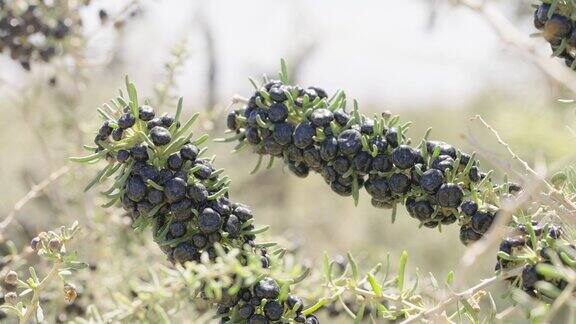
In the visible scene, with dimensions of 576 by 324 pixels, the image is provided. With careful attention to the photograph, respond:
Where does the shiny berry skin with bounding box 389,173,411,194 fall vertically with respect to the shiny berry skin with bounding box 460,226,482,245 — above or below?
above

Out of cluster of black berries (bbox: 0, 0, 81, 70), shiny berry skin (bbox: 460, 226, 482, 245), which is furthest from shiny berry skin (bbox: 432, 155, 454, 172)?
cluster of black berries (bbox: 0, 0, 81, 70)

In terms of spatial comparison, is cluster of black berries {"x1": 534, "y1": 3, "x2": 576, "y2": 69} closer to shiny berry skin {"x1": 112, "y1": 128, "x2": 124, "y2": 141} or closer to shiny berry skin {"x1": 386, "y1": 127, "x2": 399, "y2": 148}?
shiny berry skin {"x1": 386, "y1": 127, "x2": 399, "y2": 148}

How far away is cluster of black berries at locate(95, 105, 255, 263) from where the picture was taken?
1.29 meters

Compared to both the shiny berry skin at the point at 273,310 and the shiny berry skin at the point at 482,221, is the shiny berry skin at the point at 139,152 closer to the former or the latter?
the shiny berry skin at the point at 273,310

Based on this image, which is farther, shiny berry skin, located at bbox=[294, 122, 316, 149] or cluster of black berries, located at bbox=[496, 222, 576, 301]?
shiny berry skin, located at bbox=[294, 122, 316, 149]

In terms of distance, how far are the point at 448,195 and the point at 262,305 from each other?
350 mm

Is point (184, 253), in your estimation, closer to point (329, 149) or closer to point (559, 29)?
point (329, 149)

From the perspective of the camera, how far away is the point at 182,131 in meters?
1.34

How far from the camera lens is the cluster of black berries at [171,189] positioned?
1.29m

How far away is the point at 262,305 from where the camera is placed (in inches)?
50.1

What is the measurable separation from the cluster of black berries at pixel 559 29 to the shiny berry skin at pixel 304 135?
1.36 ft

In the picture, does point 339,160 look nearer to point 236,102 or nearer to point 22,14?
point 236,102

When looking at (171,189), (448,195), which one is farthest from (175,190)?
(448,195)

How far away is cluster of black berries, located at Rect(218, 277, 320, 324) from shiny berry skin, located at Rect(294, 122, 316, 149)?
0.81 feet
